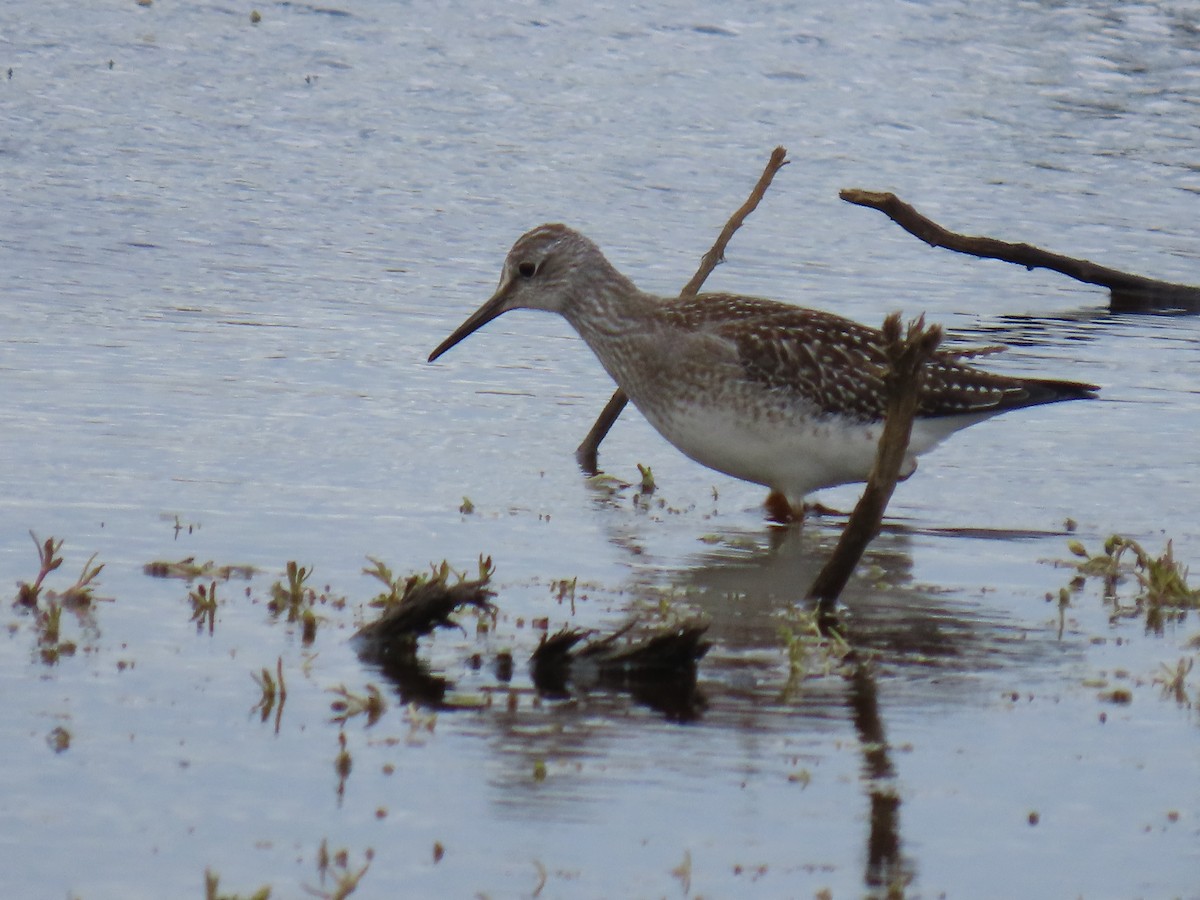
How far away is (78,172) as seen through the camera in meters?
14.2

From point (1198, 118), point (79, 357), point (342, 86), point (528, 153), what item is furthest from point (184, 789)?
point (1198, 118)

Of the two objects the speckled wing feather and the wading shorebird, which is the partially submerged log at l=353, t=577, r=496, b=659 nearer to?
the wading shorebird

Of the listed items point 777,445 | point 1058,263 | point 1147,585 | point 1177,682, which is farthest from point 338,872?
point 1058,263

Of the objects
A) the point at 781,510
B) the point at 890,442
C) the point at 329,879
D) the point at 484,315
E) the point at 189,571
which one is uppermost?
the point at 484,315

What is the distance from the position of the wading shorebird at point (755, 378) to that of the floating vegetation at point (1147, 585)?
1561 millimetres

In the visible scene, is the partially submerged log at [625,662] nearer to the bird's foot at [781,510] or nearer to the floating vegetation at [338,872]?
the floating vegetation at [338,872]

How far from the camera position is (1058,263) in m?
11.7

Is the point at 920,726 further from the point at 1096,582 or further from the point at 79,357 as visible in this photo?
the point at 79,357

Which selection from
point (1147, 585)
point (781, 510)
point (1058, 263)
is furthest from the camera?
point (1058, 263)

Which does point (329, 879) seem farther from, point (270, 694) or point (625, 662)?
point (625, 662)

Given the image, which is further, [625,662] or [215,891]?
[625,662]

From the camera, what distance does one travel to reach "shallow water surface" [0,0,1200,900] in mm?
4445

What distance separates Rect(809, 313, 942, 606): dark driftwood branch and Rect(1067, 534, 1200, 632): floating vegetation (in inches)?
35.4

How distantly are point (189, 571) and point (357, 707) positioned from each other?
4.79 ft
